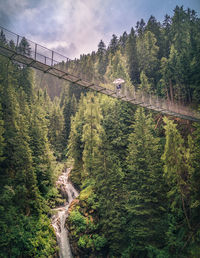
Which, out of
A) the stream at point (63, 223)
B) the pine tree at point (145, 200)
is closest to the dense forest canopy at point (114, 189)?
the pine tree at point (145, 200)

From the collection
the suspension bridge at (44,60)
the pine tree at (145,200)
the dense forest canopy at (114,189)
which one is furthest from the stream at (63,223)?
the suspension bridge at (44,60)

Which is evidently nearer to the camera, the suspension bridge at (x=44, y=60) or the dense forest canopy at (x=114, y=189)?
the suspension bridge at (x=44, y=60)

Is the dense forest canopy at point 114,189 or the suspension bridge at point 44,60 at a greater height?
the suspension bridge at point 44,60

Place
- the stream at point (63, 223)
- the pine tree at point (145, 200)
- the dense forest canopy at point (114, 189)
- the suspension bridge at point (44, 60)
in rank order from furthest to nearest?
1. the stream at point (63, 223)
2. the pine tree at point (145, 200)
3. the dense forest canopy at point (114, 189)
4. the suspension bridge at point (44, 60)

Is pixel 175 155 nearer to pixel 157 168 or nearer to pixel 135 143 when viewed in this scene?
pixel 157 168

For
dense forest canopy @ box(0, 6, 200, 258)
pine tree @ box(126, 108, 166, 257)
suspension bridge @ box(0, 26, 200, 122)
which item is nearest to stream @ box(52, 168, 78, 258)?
dense forest canopy @ box(0, 6, 200, 258)

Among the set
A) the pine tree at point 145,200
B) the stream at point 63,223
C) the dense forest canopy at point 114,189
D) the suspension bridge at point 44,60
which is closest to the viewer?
the suspension bridge at point 44,60

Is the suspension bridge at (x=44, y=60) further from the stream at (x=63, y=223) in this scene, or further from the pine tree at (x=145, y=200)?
the stream at (x=63, y=223)

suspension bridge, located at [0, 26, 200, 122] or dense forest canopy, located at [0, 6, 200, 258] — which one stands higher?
suspension bridge, located at [0, 26, 200, 122]

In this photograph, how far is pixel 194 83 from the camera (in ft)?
84.0

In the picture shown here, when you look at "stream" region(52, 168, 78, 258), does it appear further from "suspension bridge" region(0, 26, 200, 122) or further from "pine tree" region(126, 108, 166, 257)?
"suspension bridge" region(0, 26, 200, 122)

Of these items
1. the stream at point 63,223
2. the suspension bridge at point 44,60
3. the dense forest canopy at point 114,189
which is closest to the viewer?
the suspension bridge at point 44,60

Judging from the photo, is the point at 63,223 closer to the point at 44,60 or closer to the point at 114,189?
the point at 114,189

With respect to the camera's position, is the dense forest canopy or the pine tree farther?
the pine tree
